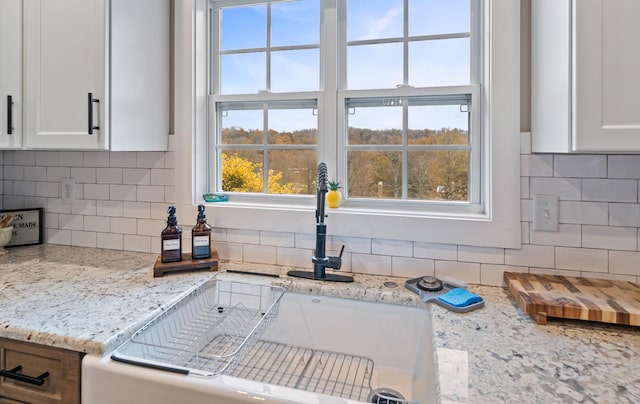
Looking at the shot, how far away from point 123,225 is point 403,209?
1.38 meters

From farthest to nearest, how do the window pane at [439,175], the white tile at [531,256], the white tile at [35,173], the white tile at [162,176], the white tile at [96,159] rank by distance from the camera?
the white tile at [35,173] < the white tile at [96,159] < the white tile at [162,176] < the window pane at [439,175] < the white tile at [531,256]

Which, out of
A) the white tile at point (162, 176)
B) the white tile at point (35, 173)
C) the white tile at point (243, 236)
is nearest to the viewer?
the white tile at point (243, 236)

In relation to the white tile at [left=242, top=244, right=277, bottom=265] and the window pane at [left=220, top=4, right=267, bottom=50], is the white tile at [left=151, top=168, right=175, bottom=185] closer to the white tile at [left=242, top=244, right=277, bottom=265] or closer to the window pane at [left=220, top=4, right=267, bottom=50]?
the white tile at [left=242, top=244, right=277, bottom=265]

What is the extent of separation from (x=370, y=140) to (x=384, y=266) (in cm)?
56

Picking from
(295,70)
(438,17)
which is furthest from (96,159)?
(438,17)

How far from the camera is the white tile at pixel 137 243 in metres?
1.79

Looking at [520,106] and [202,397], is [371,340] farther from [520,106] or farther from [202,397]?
[520,106]

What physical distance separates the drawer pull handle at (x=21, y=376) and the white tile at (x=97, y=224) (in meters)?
0.94

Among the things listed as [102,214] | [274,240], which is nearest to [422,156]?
[274,240]

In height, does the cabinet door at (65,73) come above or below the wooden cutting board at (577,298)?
above

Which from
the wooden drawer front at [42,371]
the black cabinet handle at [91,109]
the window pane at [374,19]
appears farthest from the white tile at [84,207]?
the window pane at [374,19]

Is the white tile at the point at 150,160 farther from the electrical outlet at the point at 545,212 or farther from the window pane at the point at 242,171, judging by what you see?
the electrical outlet at the point at 545,212

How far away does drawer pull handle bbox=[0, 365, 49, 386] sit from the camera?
962 mm

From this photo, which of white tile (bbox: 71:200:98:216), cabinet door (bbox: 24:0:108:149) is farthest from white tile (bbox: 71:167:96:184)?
cabinet door (bbox: 24:0:108:149)
